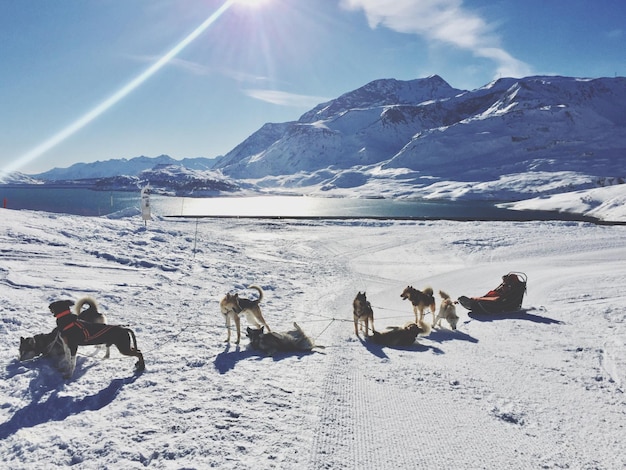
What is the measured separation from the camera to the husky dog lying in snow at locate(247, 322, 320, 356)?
26.9ft

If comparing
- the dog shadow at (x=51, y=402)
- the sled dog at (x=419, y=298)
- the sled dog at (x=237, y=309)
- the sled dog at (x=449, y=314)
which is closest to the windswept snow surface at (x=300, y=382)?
the dog shadow at (x=51, y=402)

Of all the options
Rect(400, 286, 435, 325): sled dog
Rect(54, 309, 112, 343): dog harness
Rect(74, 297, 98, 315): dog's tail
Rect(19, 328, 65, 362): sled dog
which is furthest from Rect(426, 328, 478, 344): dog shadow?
Rect(19, 328, 65, 362): sled dog

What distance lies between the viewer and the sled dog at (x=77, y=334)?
6092mm

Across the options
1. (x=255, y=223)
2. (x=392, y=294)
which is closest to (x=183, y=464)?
(x=392, y=294)

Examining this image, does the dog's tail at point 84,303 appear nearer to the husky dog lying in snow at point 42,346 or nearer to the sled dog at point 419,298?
the husky dog lying in snow at point 42,346

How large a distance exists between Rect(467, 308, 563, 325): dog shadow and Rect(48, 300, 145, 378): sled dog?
32.9 ft

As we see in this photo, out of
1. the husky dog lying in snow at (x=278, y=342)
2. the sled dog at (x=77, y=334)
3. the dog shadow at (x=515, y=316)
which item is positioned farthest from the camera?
the dog shadow at (x=515, y=316)

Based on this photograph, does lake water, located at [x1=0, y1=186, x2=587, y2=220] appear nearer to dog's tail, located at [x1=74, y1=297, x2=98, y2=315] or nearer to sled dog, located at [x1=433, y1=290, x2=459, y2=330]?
sled dog, located at [x1=433, y1=290, x2=459, y2=330]

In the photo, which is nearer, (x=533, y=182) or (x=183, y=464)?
(x=183, y=464)

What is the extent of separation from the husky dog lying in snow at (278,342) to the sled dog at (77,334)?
249 cm

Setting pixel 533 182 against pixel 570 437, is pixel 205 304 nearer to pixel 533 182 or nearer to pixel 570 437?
pixel 570 437

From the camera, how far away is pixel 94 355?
7191 millimetres

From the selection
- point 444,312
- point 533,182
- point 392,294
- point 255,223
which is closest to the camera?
point 444,312

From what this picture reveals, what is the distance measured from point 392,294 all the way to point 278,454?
11.9 meters
